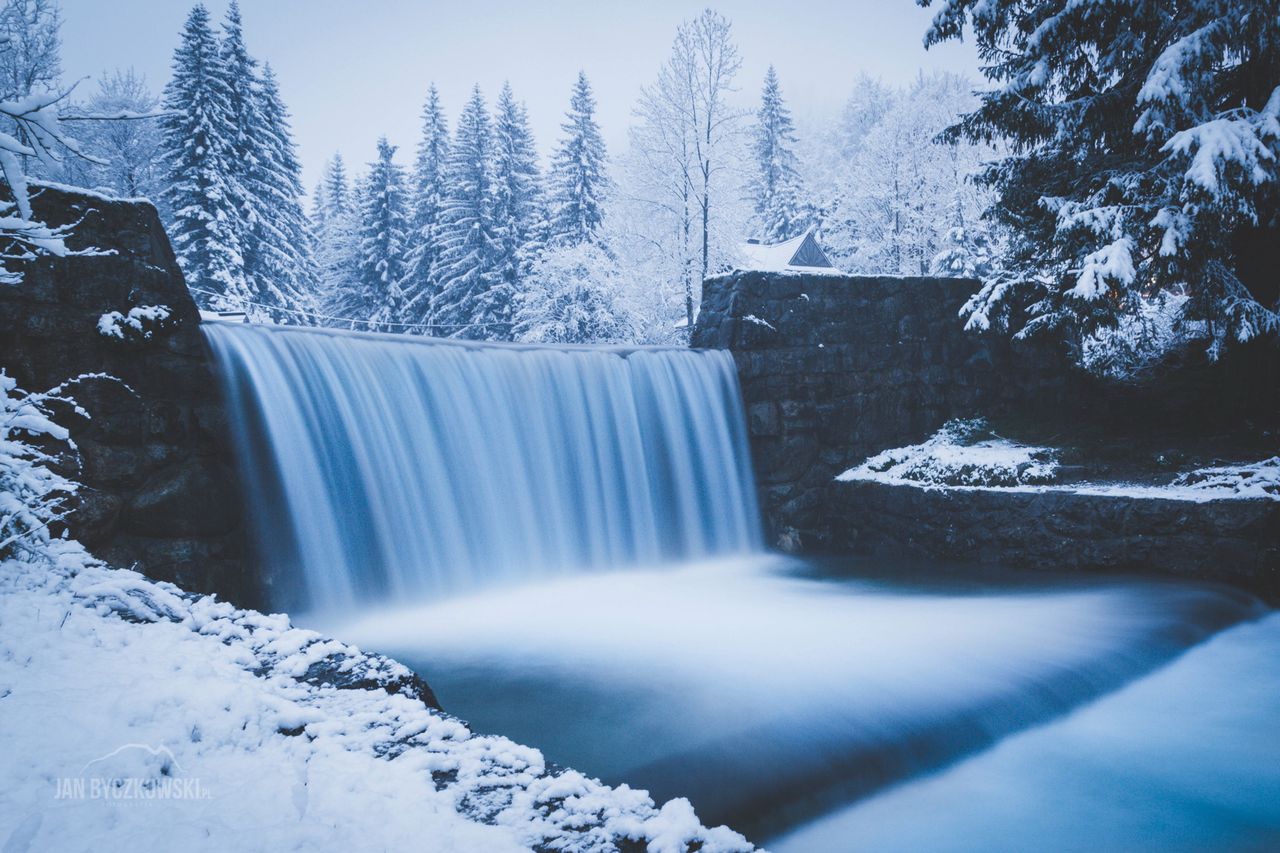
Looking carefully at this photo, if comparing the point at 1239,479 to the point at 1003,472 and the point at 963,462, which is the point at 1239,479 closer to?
the point at 1003,472

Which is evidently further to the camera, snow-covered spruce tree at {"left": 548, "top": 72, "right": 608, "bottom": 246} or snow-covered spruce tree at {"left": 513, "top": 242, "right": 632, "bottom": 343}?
snow-covered spruce tree at {"left": 548, "top": 72, "right": 608, "bottom": 246}

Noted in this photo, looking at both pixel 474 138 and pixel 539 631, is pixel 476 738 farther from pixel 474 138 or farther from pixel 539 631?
pixel 474 138

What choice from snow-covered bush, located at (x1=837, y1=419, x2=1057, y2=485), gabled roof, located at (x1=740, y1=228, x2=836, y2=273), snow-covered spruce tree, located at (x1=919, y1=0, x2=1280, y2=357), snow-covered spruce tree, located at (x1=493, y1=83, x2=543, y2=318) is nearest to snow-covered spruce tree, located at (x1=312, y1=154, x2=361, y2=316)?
snow-covered spruce tree, located at (x1=493, y1=83, x2=543, y2=318)

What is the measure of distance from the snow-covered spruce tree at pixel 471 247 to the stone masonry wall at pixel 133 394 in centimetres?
1812

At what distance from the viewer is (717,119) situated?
1747 cm

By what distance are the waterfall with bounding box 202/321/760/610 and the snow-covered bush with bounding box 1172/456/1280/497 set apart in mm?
5374

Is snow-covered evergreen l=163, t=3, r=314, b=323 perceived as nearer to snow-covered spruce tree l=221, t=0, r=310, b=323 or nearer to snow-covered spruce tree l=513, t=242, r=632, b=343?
snow-covered spruce tree l=221, t=0, r=310, b=323

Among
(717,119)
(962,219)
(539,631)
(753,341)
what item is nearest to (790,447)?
(753,341)

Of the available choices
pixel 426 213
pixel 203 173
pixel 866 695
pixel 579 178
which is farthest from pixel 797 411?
Answer: pixel 426 213

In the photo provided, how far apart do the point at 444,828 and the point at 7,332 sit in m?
5.50

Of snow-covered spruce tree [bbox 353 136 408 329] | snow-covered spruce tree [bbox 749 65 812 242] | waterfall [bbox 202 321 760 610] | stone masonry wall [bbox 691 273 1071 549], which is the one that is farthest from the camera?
snow-covered spruce tree [bbox 749 65 812 242]

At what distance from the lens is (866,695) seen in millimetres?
4457

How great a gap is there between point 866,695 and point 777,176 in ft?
124

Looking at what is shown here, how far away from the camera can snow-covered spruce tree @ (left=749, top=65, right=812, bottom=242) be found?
36.8 m
